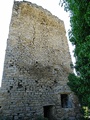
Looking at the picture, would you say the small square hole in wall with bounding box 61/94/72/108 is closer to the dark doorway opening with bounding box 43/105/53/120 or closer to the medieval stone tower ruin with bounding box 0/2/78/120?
the medieval stone tower ruin with bounding box 0/2/78/120

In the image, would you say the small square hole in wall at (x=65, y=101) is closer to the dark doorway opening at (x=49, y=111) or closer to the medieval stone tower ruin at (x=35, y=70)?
the medieval stone tower ruin at (x=35, y=70)

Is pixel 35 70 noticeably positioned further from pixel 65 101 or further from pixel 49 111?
pixel 65 101

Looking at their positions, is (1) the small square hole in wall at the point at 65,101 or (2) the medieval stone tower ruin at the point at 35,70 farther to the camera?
(1) the small square hole in wall at the point at 65,101

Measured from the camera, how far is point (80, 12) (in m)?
4.37

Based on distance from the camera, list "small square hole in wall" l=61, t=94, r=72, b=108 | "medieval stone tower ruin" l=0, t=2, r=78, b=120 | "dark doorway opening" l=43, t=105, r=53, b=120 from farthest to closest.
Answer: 1. "small square hole in wall" l=61, t=94, r=72, b=108
2. "dark doorway opening" l=43, t=105, r=53, b=120
3. "medieval stone tower ruin" l=0, t=2, r=78, b=120

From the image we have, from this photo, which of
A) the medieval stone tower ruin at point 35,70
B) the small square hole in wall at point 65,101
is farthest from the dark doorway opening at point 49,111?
the small square hole in wall at point 65,101

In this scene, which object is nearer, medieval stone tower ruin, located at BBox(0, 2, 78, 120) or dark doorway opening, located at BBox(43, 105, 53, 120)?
medieval stone tower ruin, located at BBox(0, 2, 78, 120)

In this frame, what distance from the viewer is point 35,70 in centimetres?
823

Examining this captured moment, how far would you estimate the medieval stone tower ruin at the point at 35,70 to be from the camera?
7.12 m

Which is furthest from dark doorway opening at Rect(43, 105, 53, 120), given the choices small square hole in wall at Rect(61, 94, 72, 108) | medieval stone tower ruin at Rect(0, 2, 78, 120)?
small square hole in wall at Rect(61, 94, 72, 108)

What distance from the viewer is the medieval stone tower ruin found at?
7.12 m

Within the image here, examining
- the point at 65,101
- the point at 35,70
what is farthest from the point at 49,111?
the point at 35,70

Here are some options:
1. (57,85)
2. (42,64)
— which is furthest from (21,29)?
(57,85)

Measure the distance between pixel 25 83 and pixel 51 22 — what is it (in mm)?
4770
